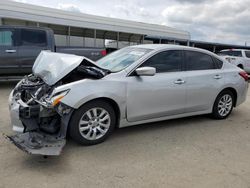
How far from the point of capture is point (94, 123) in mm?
3590

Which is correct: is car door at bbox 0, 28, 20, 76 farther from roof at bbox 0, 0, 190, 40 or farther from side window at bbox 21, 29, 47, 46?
roof at bbox 0, 0, 190, 40

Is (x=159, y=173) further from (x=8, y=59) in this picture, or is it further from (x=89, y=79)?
(x=8, y=59)

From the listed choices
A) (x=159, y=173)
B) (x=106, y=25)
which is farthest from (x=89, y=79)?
(x=106, y=25)

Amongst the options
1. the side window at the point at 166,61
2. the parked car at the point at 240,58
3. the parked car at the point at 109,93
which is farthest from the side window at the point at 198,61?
the parked car at the point at 240,58

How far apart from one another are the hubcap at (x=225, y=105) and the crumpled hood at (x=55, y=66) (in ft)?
10.3

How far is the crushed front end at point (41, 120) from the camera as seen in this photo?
10.4ft

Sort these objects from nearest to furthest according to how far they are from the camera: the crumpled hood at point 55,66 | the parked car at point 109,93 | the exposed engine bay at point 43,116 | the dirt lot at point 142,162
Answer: the dirt lot at point 142,162 → the exposed engine bay at point 43,116 → the parked car at point 109,93 → the crumpled hood at point 55,66

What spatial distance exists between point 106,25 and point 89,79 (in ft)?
38.2

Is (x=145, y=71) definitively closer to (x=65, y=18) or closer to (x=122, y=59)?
(x=122, y=59)

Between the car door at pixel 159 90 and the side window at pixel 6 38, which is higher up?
the side window at pixel 6 38

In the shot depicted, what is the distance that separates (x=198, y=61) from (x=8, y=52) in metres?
5.70

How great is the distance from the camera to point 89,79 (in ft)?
11.7

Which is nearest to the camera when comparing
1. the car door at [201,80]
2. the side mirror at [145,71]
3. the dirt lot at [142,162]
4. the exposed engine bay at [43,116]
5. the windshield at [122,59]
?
the dirt lot at [142,162]

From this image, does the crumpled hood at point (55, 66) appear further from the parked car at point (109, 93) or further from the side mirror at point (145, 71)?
the side mirror at point (145, 71)
